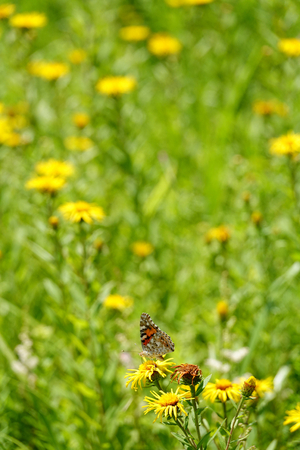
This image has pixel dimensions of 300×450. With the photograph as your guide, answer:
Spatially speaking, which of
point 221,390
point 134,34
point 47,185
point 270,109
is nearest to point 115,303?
point 47,185

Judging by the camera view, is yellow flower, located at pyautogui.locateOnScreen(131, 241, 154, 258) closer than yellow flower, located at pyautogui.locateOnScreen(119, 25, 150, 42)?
Yes

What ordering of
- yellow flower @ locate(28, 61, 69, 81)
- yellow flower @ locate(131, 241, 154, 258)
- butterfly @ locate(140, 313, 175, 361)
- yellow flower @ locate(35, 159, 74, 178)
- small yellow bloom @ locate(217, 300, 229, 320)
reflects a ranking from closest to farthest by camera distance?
butterfly @ locate(140, 313, 175, 361) → small yellow bloom @ locate(217, 300, 229, 320) → yellow flower @ locate(35, 159, 74, 178) → yellow flower @ locate(131, 241, 154, 258) → yellow flower @ locate(28, 61, 69, 81)

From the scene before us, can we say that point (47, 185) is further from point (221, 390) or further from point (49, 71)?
point (49, 71)

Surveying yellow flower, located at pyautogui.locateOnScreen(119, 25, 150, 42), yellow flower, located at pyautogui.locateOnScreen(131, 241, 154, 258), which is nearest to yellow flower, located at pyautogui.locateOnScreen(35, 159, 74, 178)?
yellow flower, located at pyautogui.locateOnScreen(131, 241, 154, 258)

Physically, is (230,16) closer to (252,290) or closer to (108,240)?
(108,240)

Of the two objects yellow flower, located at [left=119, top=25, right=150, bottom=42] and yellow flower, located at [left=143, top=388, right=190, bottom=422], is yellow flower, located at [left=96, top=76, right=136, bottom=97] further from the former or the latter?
yellow flower, located at [left=143, top=388, right=190, bottom=422]

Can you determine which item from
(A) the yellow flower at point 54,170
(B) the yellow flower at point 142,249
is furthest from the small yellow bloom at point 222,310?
(A) the yellow flower at point 54,170
